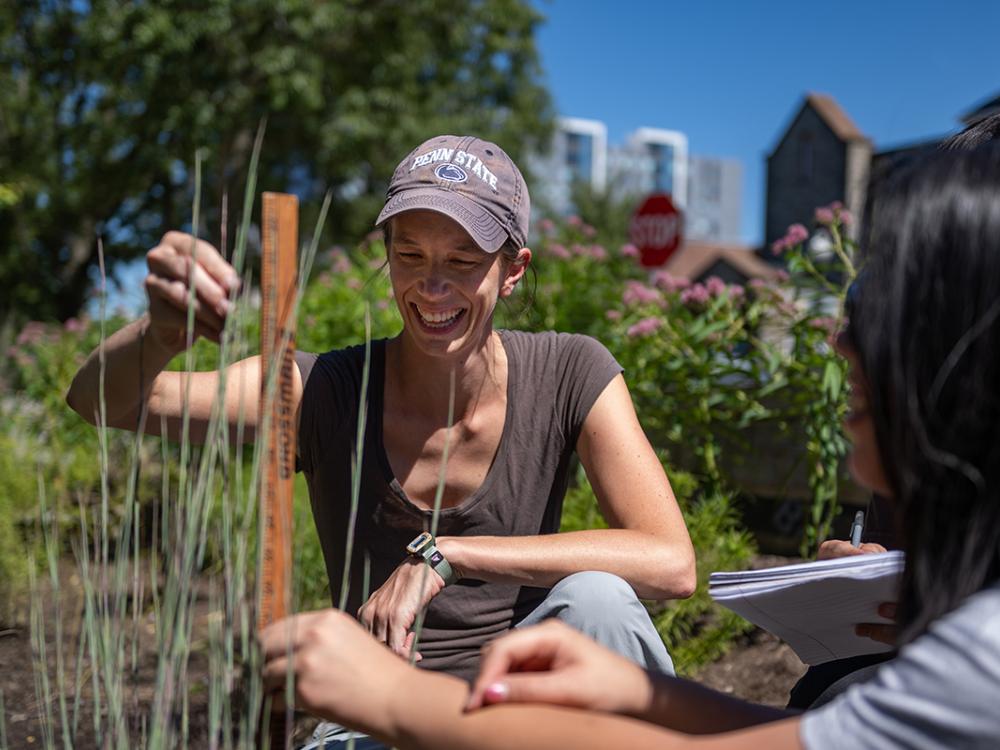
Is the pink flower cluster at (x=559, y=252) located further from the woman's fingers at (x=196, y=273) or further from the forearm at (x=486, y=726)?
the forearm at (x=486, y=726)

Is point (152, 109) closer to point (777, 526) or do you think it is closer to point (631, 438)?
point (777, 526)

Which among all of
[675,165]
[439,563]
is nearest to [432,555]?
[439,563]

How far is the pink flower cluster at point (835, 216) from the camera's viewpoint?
3504 millimetres

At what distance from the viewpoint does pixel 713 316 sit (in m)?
3.80

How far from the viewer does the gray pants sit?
146cm

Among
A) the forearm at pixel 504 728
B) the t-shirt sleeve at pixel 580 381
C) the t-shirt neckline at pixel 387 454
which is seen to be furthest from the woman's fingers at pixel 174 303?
the t-shirt sleeve at pixel 580 381

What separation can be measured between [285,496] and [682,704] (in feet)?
1.61

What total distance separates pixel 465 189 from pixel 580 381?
0.42 m

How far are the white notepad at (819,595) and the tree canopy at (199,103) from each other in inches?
434

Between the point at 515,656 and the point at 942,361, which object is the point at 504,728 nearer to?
the point at 515,656

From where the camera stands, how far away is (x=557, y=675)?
100 cm

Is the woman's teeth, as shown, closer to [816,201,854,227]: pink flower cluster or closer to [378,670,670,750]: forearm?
[378,670,670,750]: forearm

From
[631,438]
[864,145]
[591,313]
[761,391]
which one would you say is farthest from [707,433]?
[864,145]

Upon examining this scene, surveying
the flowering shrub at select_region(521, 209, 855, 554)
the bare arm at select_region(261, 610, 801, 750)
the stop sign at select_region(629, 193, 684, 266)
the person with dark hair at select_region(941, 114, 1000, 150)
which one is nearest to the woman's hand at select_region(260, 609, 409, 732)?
the bare arm at select_region(261, 610, 801, 750)
